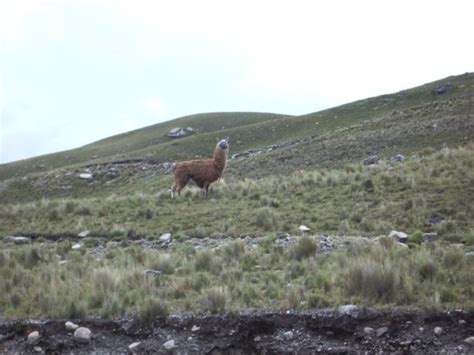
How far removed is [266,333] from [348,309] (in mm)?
1100

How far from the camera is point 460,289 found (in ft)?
22.2

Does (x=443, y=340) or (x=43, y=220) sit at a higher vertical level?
(x=43, y=220)

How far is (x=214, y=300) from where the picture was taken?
720 centimetres

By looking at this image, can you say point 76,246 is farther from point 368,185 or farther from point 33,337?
point 368,185

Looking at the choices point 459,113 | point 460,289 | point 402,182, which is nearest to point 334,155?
point 459,113

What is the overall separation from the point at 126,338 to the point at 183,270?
2.47m

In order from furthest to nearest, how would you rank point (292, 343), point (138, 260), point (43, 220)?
point (43, 220), point (138, 260), point (292, 343)

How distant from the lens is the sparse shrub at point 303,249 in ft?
31.2

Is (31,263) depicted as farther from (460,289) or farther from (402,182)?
(402,182)

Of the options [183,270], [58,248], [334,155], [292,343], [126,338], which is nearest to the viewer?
[292,343]

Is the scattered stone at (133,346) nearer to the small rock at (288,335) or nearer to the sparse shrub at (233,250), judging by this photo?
the small rock at (288,335)

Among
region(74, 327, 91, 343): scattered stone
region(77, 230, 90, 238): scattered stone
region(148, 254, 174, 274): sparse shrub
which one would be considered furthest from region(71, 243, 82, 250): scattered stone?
region(74, 327, 91, 343): scattered stone

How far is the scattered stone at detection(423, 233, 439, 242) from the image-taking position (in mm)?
10102

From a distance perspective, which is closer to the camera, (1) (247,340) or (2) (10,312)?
(1) (247,340)
